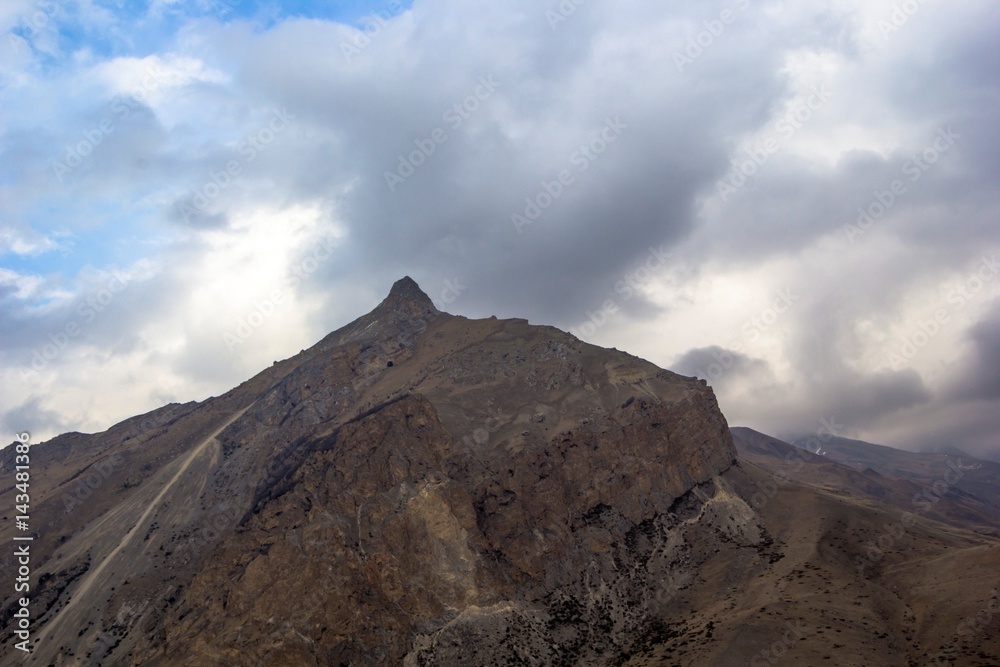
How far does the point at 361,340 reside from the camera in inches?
6811

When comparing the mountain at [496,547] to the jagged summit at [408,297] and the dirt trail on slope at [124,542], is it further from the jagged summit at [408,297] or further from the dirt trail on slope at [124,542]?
the jagged summit at [408,297]

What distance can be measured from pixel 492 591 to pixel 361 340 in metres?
99.1

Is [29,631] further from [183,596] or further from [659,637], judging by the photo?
Result: [659,637]

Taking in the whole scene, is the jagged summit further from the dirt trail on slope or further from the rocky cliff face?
the dirt trail on slope

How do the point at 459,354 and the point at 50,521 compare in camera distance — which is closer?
the point at 50,521

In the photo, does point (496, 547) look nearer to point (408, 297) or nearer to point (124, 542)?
point (124, 542)

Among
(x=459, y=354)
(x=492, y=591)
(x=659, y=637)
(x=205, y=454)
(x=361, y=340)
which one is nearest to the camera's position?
(x=659, y=637)

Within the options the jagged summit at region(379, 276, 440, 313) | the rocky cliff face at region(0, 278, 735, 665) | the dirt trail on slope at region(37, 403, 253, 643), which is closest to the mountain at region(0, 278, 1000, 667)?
the rocky cliff face at region(0, 278, 735, 665)

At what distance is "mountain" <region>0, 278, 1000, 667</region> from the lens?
77.6m

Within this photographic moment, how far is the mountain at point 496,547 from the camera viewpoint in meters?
77.6

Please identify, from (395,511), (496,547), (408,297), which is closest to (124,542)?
(395,511)

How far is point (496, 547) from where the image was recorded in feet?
312

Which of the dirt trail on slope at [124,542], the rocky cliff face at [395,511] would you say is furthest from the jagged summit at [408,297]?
the dirt trail on slope at [124,542]

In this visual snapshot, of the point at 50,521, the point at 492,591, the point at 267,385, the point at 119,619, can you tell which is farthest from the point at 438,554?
the point at 267,385
